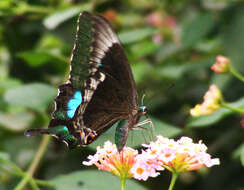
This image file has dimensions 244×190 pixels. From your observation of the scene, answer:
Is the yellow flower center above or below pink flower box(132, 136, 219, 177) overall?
below

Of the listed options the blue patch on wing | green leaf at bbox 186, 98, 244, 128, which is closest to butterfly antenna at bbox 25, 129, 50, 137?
the blue patch on wing

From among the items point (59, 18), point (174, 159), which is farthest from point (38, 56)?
point (174, 159)

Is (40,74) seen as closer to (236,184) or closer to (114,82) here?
(114,82)

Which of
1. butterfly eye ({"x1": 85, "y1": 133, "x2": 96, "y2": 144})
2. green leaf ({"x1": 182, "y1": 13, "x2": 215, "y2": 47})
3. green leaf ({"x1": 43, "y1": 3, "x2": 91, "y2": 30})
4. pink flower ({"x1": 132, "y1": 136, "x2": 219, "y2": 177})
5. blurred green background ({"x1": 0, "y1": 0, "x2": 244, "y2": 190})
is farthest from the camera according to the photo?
green leaf ({"x1": 182, "y1": 13, "x2": 215, "y2": 47})

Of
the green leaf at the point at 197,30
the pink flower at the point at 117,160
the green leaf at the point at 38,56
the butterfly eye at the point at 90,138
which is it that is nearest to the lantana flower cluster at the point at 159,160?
the pink flower at the point at 117,160

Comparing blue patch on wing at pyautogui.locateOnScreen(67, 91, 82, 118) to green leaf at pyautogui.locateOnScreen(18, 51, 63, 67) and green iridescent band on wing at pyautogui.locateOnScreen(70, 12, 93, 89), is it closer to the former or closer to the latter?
green iridescent band on wing at pyautogui.locateOnScreen(70, 12, 93, 89)

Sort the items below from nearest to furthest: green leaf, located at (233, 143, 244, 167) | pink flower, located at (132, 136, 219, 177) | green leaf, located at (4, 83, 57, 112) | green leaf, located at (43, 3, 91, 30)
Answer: pink flower, located at (132, 136, 219, 177) < green leaf, located at (233, 143, 244, 167) < green leaf, located at (4, 83, 57, 112) < green leaf, located at (43, 3, 91, 30)

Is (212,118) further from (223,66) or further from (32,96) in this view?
(32,96)
